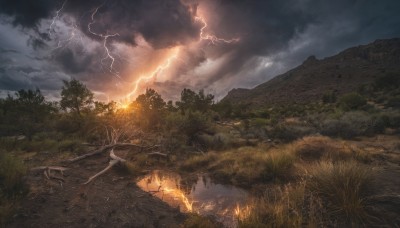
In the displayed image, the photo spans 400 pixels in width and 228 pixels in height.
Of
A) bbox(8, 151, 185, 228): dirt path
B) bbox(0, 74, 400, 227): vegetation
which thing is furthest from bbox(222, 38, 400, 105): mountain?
bbox(8, 151, 185, 228): dirt path

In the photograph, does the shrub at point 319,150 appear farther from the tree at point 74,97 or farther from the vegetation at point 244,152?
the tree at point 74,97

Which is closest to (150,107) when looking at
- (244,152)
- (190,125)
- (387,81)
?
(190,125)

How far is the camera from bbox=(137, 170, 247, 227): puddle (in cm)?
596

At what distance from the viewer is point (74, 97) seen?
28.4m

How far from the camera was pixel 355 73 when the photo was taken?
240 ft

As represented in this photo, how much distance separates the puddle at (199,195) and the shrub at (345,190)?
2128mm

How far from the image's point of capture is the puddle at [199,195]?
235 inches

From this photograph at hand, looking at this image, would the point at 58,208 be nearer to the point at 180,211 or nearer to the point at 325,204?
the point at 180,211

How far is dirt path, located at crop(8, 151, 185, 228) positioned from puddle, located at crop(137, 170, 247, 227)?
49 cm

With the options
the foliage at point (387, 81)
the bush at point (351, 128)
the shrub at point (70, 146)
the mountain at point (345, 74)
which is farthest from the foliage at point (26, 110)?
the foliage at point (387, 81)

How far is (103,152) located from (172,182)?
6366 millimetres

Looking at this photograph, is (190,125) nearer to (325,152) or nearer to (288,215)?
(325,152)

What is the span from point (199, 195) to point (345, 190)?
4.21 meters

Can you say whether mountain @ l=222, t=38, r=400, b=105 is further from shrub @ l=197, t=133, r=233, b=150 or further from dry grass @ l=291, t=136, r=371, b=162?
dry grass @ l=291, t=136, r=371, b=162
